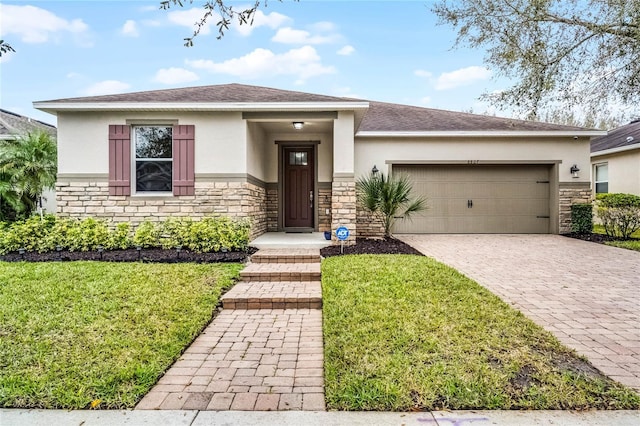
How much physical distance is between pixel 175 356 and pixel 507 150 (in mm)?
10398

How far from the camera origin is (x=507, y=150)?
1050cm

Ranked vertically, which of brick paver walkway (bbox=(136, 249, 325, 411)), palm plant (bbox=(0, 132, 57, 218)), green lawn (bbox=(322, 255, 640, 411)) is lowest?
brick paver walkway (bbox=(136, 249, 325, 411))

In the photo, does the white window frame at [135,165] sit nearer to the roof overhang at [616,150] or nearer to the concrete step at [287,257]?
the concrete step at [287,257]

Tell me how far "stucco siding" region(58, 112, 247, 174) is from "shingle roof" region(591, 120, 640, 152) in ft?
39.2

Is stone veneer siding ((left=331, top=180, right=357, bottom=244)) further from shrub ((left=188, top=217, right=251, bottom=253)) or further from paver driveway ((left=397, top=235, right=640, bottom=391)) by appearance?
shrub ((left=188, top=217, right=251, bottom=253))

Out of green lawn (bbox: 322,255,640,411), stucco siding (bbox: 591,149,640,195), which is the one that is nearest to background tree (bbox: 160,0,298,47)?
green lawn (bbox: 322,255,640,411)

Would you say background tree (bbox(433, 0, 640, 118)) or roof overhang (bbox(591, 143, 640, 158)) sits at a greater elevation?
background tree (bbox(433, 0, 640, 118))

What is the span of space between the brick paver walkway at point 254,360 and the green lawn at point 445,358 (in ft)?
0.67

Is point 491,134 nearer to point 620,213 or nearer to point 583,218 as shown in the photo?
point 583,218

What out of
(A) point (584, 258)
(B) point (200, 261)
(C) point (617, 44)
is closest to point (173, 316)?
(B) point (200, 261)

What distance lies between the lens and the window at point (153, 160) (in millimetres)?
7879

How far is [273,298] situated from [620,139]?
14.1 m

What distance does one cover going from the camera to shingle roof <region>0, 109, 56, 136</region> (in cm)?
1145

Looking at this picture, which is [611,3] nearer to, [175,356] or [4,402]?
[175,356]
